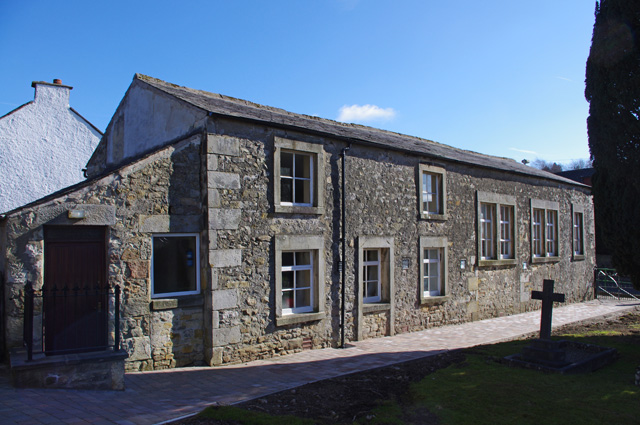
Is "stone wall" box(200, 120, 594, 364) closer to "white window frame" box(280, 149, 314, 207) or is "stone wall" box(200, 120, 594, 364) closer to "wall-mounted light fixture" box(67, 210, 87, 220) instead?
"white window frame" box(280, 149, 314, 207)

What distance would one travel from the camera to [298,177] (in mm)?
10594

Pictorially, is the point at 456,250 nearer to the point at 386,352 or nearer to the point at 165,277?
the point at 386,352

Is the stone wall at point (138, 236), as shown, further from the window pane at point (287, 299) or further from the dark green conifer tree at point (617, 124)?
the dark green conifer tree at point (617, 124)

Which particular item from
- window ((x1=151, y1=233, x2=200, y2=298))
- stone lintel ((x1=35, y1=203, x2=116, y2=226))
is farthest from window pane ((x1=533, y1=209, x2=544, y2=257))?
stone lintel ((x1=35, y1=203, x2=116, y2=226))

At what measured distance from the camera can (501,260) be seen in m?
15.5

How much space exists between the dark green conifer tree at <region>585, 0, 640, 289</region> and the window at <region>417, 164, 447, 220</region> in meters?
4.36

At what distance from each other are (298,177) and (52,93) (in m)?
11.5

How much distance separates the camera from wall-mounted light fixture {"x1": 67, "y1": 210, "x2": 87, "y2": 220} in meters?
7.67

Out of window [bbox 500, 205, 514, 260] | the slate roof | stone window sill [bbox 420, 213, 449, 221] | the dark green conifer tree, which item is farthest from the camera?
window [bbox 500, 205, 514, 260]

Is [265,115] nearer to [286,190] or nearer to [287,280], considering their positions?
[286,190]

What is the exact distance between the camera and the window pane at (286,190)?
33.8ft

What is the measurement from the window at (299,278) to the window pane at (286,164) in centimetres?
142

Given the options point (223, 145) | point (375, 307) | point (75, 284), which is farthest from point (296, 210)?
point (75, 284)

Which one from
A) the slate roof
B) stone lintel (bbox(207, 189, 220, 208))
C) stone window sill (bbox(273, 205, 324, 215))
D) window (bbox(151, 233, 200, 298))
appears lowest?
window (bbox(151, 233, 200, 298))
